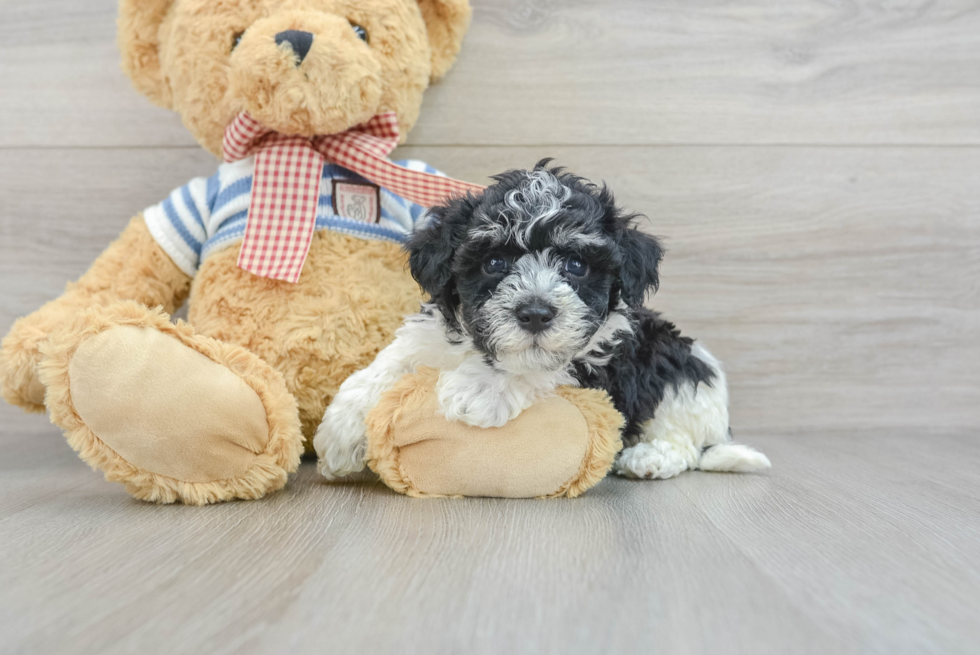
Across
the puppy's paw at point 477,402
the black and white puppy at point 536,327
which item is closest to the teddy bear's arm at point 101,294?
the black and white puppy at point 536,327

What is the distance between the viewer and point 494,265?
48.8 inches

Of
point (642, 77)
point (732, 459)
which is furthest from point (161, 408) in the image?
point (642, 77)

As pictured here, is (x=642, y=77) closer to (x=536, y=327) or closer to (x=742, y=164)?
(x=742, y=164)

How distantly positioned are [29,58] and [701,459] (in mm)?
2003

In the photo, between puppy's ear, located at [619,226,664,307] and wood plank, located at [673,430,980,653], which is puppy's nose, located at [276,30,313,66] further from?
wood plank, located at [673,430,980,653]

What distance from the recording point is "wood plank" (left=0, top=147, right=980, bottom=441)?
1.96m

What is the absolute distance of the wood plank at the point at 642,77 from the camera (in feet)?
6.33

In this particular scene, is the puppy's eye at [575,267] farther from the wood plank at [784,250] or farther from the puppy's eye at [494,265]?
the wood plank at [784,250]

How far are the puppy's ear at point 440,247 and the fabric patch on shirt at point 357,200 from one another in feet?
1.29

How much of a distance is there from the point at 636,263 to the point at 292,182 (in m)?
0.79

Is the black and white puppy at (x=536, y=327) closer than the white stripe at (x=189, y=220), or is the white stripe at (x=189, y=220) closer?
the black and white puppy at (x=536, y=327)

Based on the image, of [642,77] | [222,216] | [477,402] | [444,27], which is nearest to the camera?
[477,402]

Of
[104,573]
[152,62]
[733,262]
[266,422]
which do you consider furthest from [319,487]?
[733,262]

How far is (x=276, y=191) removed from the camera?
157 cm
